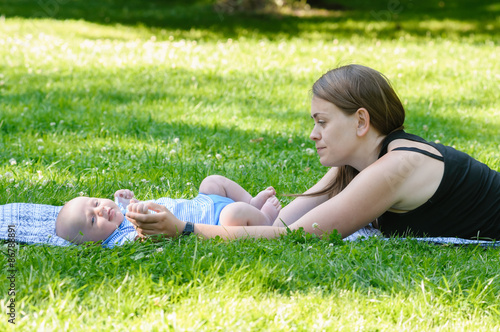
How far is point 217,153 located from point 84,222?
6.89ft

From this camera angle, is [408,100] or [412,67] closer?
[408,100]

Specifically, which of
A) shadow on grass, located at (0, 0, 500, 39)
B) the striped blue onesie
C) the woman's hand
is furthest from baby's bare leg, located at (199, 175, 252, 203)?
shadow on grass, located at (0, 0, 500, 39)

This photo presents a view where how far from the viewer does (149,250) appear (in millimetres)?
3135

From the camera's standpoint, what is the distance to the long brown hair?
3.41 metres

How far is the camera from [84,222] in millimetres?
3414

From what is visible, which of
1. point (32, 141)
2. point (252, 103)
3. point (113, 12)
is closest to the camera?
point (32, 141)

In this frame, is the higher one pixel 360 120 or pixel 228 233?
pixel 360 120

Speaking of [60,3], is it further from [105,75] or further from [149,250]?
[149,250]

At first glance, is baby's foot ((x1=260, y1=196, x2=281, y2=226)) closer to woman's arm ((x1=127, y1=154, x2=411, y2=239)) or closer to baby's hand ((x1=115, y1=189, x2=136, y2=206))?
woman's arm ((x1=127, y1=154, x2=411, y2=239))

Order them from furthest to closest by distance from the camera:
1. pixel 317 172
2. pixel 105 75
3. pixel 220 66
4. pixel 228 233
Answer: pixel 220 66 < pixel 105 75 < pixel 317 172 < pixel 228 233

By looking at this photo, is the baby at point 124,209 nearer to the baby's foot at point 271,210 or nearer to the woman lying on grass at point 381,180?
the baby's foot at point 271,210

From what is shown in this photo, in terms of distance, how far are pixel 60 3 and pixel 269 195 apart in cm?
1570

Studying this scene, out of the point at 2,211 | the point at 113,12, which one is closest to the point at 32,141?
the point at 2,211

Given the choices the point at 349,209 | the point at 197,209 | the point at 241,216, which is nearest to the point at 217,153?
the point at 197,209
